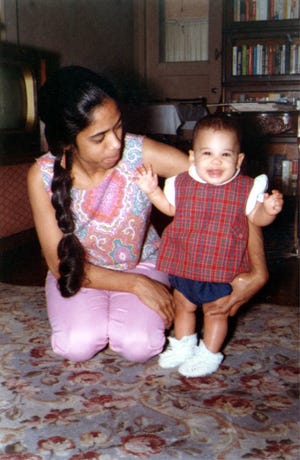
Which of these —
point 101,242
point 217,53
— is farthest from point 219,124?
point 217,53

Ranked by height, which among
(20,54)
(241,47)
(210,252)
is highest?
(241,47)

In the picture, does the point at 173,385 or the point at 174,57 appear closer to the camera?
the point at 173,385

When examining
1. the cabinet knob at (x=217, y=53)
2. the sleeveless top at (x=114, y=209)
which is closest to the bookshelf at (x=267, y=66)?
the cabinet knob at (x=217, y=53)

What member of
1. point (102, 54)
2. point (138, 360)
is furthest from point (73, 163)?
point (102, 54)

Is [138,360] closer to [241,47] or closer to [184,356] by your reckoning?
[184,356]

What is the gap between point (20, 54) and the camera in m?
2.36

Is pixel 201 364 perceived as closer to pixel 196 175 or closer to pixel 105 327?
pixel 105 327

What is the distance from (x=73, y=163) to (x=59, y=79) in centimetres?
26

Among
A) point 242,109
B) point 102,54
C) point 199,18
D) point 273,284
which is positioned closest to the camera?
point 273,284

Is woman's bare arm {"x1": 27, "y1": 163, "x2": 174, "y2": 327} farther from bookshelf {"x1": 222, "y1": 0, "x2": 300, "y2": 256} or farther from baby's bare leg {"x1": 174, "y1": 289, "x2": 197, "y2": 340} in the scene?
bookshelf {"x1": 222, "y1": 0, "x2": 300, "y2": 256}

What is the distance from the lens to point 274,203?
1.29 metres

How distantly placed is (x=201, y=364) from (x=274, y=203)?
1.61ft

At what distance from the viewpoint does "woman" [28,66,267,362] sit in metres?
1.44

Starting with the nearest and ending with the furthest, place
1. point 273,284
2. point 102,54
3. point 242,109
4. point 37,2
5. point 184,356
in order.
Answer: point 184,356, point 273,284, point 242,109, point 37,2, point 102,54
